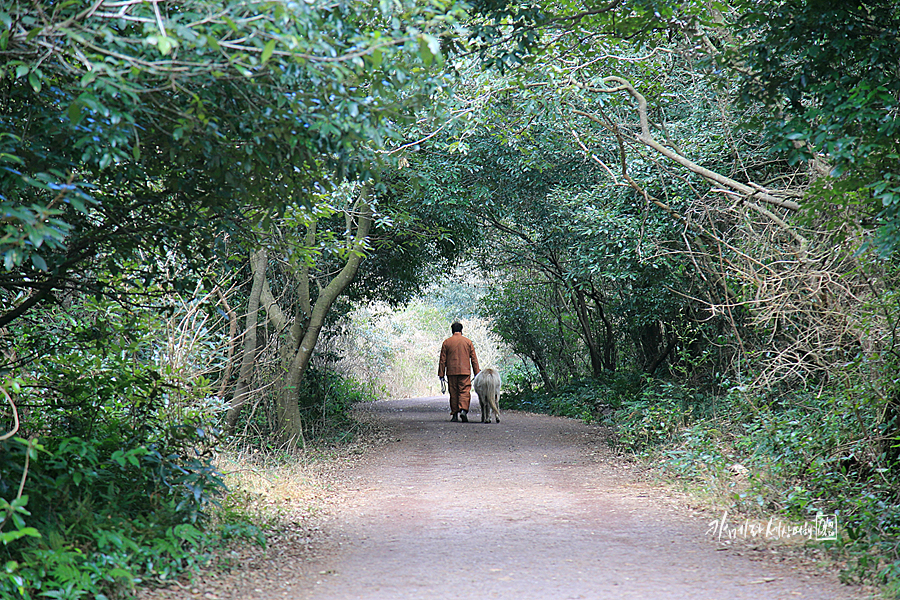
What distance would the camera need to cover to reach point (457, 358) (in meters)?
16.3

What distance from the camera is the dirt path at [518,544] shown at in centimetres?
501

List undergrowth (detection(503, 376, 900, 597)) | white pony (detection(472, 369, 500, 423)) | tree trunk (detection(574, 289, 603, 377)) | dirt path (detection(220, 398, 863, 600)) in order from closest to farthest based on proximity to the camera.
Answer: dirt path (detection(220, 398, 863, 600)) → undergrowth (detection(503, 376, 900, 597)) → white pony (detection(472, 369, 500, 423)) → tree trunk (detection(574, 289, 603, 377))

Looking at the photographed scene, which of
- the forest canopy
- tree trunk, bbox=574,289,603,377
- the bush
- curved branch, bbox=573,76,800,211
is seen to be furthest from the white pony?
the bush

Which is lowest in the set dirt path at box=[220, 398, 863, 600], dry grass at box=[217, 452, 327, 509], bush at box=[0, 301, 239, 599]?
dirt path at box=[220, 398, 863, 600]

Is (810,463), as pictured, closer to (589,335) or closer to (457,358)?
(457,358)

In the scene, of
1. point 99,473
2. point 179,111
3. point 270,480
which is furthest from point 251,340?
point 179,111

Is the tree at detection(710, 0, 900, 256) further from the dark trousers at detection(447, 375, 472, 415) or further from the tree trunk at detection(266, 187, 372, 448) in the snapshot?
the dark trousers at detection(447, 375, 472, 415)

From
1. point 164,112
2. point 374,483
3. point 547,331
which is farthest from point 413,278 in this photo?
point 164,112

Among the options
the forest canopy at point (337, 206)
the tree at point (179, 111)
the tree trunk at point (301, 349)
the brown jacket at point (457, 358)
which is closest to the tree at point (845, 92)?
the forest canopy at point (337, 206)

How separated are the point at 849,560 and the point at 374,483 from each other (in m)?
5.77

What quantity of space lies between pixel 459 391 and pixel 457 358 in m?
0.96

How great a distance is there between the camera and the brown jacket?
642 inches

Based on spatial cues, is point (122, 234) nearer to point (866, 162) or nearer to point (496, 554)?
point (496, 554)

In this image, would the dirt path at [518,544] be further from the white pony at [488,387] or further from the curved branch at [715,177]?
the white pony at [488,387]
